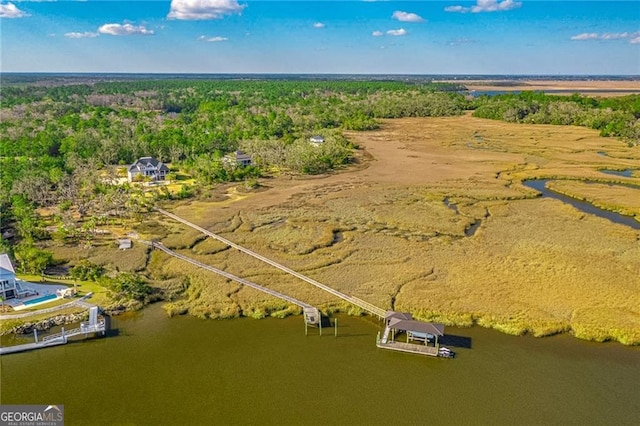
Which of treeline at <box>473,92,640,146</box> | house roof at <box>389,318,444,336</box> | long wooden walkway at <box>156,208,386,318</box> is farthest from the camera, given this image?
treeline at <box>473,92,640,146</box>

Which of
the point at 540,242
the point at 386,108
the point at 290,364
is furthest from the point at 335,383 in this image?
the point at 386,108

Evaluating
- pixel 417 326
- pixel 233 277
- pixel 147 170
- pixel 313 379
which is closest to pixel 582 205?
pixel 417 326

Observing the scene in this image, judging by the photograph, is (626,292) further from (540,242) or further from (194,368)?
(194,368)

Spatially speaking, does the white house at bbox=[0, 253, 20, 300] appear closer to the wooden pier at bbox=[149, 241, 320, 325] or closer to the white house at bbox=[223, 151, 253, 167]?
the wooden pier at bbox=[149, 241, 320, 325]

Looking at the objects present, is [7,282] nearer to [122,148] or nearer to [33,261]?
[33,261]

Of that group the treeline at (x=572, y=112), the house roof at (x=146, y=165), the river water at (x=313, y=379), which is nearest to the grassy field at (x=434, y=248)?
the river water at (x=313, y=379)

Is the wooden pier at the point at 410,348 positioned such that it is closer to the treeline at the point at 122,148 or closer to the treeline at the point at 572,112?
the treeline at the point at 122,148

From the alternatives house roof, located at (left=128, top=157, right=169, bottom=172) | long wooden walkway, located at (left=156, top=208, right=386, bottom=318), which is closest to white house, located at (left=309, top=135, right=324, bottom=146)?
house roof, located at (left=128, top=157, right=169, bottom=172)

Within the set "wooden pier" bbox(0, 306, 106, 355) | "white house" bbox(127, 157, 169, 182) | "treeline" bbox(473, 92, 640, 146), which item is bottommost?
"wooden pier" bbox(0, 306, 106, 355)
